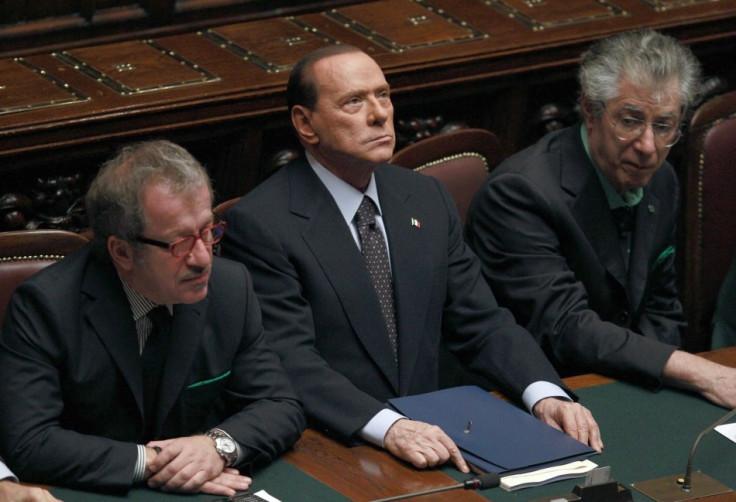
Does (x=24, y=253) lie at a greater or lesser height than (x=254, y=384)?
greater

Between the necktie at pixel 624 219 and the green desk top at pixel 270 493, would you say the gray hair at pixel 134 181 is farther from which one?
the necktie at pixel 624 219

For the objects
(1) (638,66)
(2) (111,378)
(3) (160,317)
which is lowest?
(2) (111,378)

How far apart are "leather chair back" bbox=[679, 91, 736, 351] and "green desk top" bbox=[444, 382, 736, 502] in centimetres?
108

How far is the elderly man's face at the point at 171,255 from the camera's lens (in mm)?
2916

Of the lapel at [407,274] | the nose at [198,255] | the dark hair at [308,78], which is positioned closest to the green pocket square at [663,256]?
the lapel at [407,274]

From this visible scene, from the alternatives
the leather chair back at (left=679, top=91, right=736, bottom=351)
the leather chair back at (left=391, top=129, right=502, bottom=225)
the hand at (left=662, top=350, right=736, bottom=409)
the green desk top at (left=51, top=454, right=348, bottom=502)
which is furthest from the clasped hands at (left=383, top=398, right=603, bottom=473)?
the leather chair back at (left=679, top=91, right=736, bottom=351)

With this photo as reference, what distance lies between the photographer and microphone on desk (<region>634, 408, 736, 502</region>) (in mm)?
2865

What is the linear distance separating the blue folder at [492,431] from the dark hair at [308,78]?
0.86 m

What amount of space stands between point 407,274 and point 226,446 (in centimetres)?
85

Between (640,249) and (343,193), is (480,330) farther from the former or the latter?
(640,249)

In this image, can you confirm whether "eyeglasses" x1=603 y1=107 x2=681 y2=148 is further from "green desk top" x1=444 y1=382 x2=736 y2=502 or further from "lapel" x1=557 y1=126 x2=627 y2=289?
"green desk top" x1=444 y1=382 x2=736 y2=502

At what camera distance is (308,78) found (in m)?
3.63

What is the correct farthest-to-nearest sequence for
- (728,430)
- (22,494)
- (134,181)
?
(728,430) → (134,181) → (22,494)

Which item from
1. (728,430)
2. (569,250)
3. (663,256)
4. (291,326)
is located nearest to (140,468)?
(291,326)
